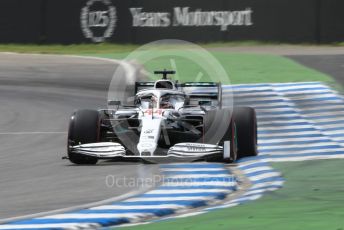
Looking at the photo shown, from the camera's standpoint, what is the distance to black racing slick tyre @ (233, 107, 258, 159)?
53.7 feet

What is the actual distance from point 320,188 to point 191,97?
506 centimetres

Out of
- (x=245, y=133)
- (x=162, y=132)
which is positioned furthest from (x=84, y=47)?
(x=162, y=132)

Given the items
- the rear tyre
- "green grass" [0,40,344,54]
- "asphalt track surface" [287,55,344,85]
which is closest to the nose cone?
the rear tyre

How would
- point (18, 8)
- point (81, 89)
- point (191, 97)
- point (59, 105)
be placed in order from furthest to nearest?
point (18, 8)
point (81, 89)
point (59, 105)
point (191, 97)

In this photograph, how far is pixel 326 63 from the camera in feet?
101

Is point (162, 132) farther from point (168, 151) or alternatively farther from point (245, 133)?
point (245, 133)

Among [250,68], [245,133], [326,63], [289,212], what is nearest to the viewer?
[289,212]

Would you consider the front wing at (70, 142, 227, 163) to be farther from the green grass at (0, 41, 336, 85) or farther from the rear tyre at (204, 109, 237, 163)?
the green grass at (0, 41, 336, 85)

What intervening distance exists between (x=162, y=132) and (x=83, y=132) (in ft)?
4.10

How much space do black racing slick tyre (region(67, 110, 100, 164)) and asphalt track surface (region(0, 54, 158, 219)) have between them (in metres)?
0.20

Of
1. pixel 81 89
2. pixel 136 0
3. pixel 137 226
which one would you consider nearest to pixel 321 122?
pixel 81 89

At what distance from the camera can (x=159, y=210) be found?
1154 cm

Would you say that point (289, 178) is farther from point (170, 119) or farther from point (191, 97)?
point (191, 97)

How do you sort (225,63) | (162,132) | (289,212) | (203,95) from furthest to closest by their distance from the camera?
(225,63)
(203,95)
(162,132)
(289,212)
